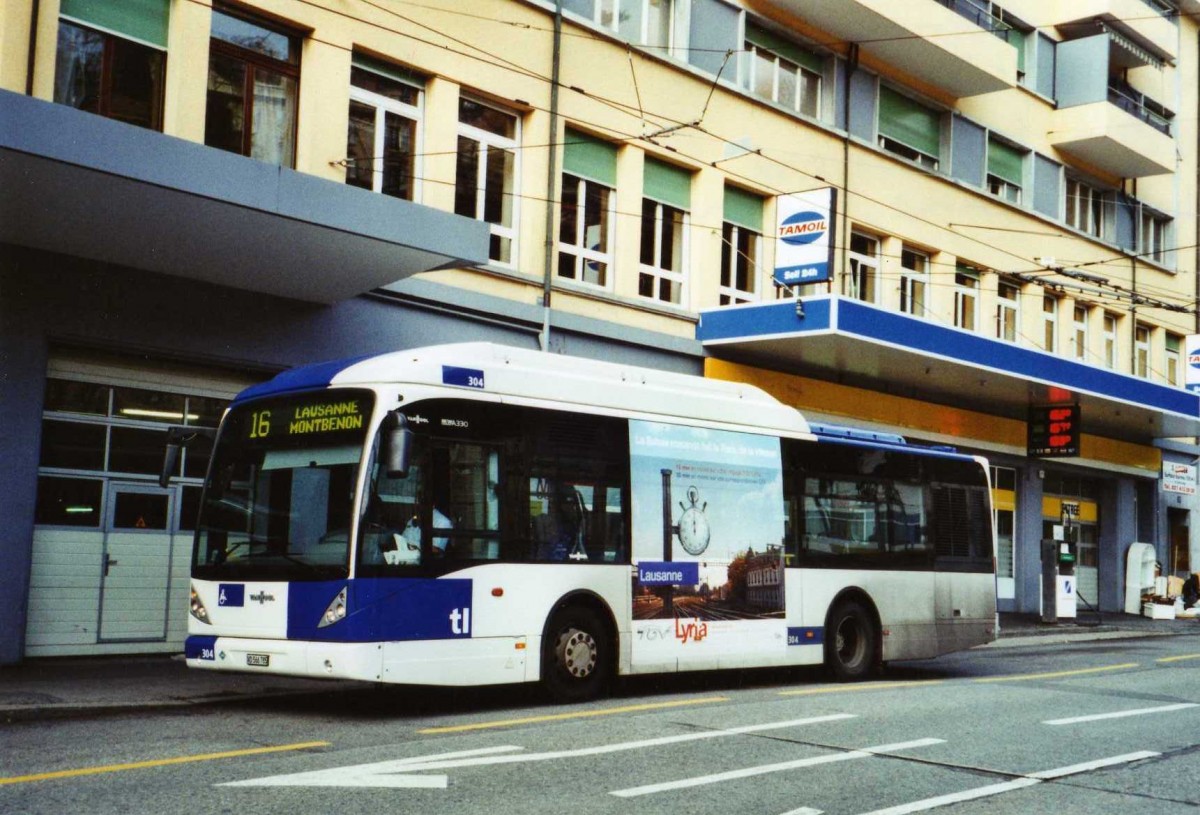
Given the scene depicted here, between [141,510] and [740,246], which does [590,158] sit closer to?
[740,246]

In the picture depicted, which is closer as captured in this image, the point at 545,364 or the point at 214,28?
the point at 545,364

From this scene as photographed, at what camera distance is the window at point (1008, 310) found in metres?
31.6

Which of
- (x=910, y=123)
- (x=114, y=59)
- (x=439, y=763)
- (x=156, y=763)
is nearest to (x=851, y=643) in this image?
(x=439, y=763)

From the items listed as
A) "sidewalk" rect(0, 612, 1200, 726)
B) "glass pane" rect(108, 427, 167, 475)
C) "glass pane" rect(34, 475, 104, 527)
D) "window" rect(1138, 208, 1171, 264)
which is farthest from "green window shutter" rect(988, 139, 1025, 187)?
"glass pane" rect(34, 475, 104, 527)

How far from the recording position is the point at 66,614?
14680mm

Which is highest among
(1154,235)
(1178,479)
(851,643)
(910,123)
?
(1154,235)

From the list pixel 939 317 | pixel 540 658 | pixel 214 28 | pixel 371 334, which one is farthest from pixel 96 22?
pixel 939 317

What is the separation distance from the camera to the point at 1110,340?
36.4 metres

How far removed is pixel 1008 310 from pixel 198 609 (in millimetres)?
24837

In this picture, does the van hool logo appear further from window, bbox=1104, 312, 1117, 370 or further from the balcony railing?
window, bbox=1104, 312, 1117, 370

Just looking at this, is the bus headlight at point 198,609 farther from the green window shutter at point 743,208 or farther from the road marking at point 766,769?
the green window shutter at point 743,208

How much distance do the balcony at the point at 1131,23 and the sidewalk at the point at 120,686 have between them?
1079 inches

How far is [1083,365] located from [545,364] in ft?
61.5

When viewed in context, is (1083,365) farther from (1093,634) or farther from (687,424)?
(687,424)
